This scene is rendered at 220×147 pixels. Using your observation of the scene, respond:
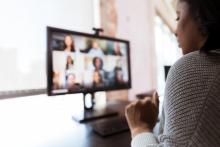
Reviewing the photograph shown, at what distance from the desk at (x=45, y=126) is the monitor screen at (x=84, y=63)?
0.17 metres

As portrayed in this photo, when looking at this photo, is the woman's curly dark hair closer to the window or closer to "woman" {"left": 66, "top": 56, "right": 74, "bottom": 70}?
"woman" {"left": 66, "top": 56, "right": 74, "bottom": 70}

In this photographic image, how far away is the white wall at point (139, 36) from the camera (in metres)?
1.91

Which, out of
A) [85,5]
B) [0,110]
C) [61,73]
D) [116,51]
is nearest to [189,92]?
[61,73]

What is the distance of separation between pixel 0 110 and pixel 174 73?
3.20 feet

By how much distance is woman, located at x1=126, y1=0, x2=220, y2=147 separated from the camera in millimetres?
451

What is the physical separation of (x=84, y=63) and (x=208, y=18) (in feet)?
2.18

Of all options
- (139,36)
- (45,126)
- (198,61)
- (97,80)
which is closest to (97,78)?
(97,80)

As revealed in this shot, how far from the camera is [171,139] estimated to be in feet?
1.56

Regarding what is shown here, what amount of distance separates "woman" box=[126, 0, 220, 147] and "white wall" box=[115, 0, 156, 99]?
1299mm

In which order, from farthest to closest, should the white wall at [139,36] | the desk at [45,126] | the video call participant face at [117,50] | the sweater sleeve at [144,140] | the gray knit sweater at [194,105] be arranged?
the white wall at [139,36], the video call participant face at [117,50], the desk at [45,126], the sweater sleeve at [144,140], the gray knit sweater at [194,105]


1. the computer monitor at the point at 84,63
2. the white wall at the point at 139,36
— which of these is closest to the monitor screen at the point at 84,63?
the computer monitor at the point at 84,63

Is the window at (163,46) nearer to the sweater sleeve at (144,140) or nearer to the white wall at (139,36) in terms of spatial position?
the white wall at (139,36)

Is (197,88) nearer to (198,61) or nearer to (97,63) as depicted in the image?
(198,61)

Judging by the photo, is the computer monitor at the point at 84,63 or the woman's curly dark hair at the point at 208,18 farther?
the computer monitor at the point at 84,63
